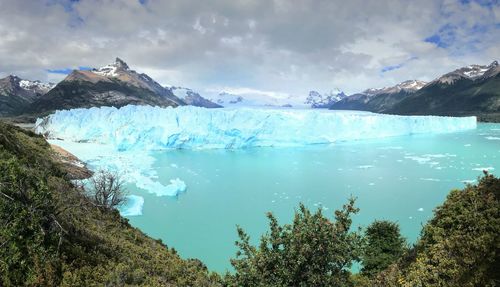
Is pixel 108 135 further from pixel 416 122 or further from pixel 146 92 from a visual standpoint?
pixel 146 92

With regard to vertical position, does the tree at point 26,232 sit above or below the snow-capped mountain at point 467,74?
below

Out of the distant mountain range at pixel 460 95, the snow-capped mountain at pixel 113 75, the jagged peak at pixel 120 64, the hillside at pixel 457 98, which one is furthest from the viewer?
the jagged peak at pixel 120 64

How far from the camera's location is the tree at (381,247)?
11.0 meters

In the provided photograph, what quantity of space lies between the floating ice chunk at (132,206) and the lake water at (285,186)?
1.35 ft

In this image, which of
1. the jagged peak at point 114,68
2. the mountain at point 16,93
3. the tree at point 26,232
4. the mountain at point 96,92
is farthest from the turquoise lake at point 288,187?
the mountain at point 16,93

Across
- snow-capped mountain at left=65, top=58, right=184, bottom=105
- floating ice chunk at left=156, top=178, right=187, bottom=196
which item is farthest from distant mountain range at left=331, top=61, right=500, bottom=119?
snow-capped mountain at left=65, top=58, right=184, bottom=105

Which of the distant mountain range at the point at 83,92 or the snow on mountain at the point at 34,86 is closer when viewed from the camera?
the distant mountain range at the point at 83,92

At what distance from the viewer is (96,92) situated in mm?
124812

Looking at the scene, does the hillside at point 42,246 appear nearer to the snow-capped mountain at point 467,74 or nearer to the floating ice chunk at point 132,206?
the floating ice chunk at point 132,206

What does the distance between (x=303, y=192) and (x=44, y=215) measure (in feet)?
59.0

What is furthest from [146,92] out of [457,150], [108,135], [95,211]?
[95,211]

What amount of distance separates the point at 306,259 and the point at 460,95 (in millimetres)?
139264

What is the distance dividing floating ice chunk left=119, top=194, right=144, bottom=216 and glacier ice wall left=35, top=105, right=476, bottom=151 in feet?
74.8

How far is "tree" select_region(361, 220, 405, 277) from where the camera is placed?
36.0 feet
